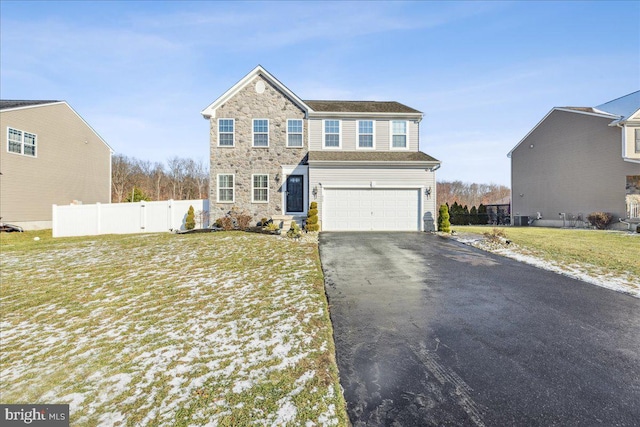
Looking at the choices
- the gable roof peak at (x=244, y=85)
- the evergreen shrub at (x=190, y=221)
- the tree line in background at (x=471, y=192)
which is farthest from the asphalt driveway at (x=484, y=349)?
the tree line in background at (x=471, y=192)

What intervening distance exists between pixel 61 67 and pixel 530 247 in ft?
73.3

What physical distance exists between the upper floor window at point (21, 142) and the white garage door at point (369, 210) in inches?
708

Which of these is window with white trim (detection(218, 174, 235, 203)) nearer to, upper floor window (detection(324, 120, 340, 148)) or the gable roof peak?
the gable roof peak

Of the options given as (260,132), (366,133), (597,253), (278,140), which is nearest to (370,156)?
(366,133)

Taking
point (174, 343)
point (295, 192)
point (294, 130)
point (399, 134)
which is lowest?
point (174, 343)

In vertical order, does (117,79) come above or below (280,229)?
above

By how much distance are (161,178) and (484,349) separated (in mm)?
53385

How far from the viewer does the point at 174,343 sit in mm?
4117

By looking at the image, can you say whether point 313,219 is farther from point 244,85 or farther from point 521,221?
point 521,221

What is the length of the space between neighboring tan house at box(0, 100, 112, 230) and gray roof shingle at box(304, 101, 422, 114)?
54.9 feet

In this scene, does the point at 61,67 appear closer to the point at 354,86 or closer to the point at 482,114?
the point at 354,86

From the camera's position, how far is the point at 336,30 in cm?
1248

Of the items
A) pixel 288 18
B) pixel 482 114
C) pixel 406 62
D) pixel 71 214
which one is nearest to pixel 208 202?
pixel 71 214

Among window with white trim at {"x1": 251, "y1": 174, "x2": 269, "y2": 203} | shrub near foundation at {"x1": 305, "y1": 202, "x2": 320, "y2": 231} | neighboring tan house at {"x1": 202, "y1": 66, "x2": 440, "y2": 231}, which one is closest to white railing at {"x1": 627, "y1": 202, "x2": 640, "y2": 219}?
neighboring tan house at {"x1": 202, "y1": 66, "x2": 440, "y2": 231}
